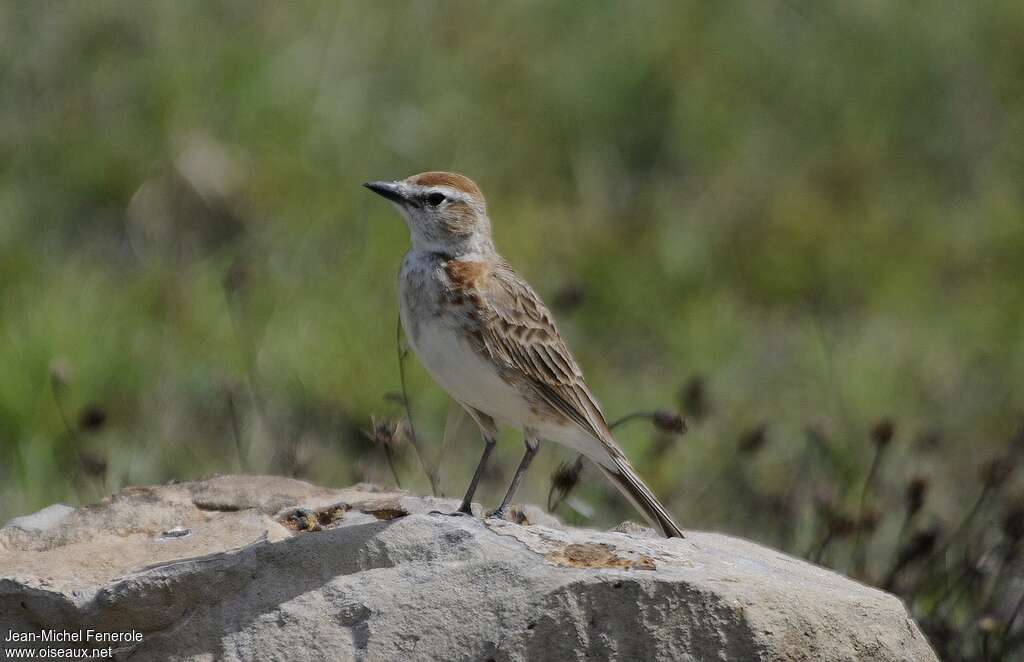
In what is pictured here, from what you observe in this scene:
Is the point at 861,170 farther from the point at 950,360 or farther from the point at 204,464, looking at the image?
the point at 204,464

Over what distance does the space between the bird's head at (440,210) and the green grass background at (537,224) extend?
1.33 meters

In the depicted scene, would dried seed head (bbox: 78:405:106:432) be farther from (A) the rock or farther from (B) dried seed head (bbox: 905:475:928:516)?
(B) dried seed head (bbox: 905:475:928:516)

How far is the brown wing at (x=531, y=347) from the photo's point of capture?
600 centimetres

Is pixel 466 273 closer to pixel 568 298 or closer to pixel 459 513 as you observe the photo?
pixel 459 513

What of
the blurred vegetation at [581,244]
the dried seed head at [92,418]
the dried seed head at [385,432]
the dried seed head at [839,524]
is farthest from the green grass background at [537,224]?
the dried seed head at [839,524]

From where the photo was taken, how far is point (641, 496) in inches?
243

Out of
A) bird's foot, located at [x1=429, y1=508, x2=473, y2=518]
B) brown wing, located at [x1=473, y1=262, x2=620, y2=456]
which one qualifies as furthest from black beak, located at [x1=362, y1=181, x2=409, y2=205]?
bird's foot, located at [x1=429, y1=508, x2=473, y2=518]

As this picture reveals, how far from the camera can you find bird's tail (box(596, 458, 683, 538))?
6.06 meters

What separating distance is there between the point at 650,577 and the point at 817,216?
734cm

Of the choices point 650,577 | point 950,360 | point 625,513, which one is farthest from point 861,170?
point 650,577

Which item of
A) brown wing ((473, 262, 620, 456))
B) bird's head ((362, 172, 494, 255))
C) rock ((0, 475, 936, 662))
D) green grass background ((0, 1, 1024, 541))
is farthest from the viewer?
green grass background ((0, 1, 1024, 541))

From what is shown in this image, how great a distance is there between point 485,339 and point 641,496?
3.07ft

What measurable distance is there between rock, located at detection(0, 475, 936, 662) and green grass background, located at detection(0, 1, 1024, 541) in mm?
1922

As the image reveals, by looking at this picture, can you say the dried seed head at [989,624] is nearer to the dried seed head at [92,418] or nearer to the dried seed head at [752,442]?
the dried seed head at [752,442]
